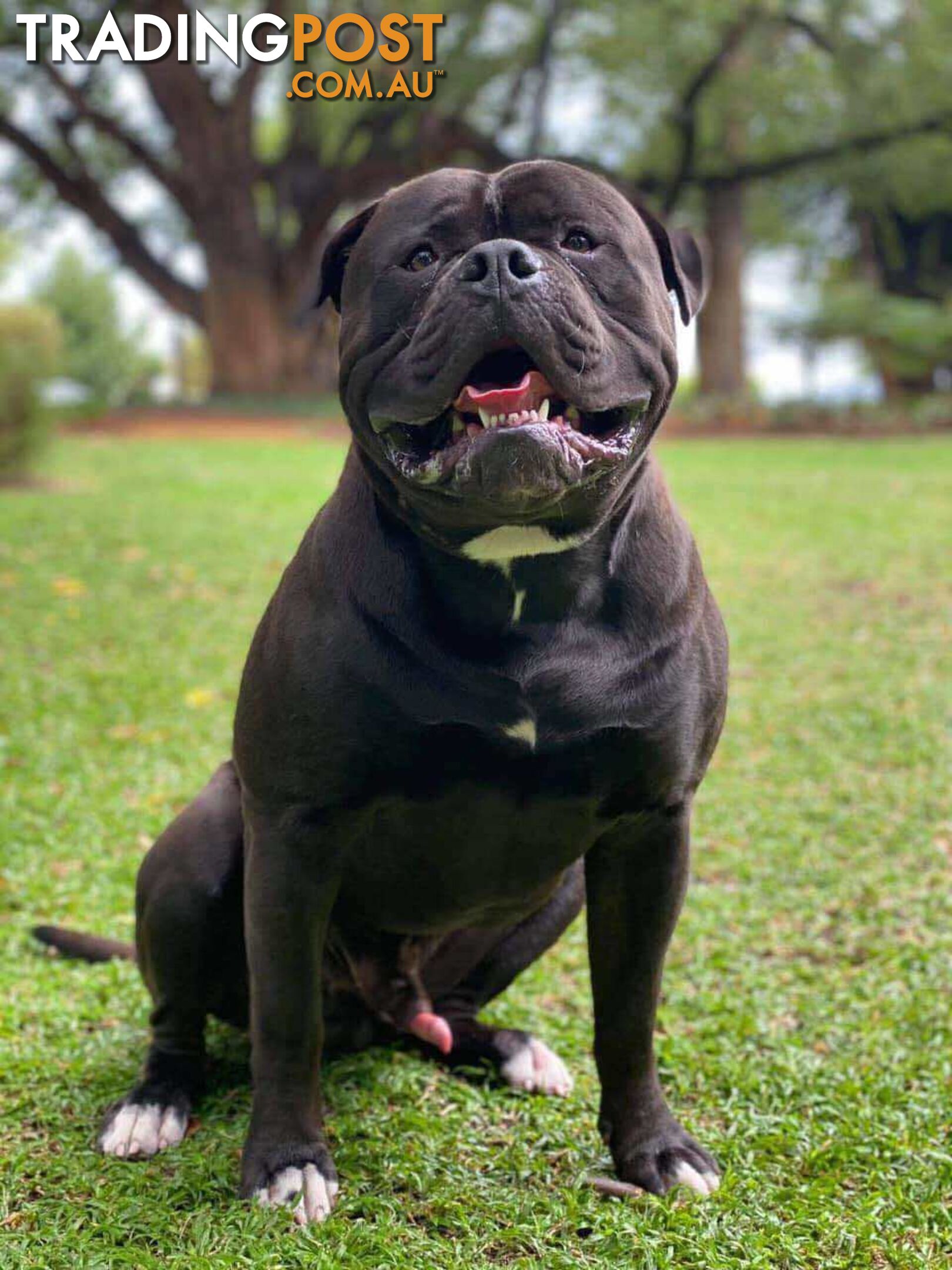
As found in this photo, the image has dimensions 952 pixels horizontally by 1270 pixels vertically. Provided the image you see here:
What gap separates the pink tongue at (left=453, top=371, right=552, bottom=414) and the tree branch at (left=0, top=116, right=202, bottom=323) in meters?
21.2

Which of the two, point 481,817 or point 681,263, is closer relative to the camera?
point 481,817

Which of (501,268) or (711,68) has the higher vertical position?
(711,68)

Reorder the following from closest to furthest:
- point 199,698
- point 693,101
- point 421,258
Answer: point 421,258, point 199,698, point 693,101

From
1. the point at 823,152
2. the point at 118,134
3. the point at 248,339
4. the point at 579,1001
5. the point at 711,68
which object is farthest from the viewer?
the point at 248,339

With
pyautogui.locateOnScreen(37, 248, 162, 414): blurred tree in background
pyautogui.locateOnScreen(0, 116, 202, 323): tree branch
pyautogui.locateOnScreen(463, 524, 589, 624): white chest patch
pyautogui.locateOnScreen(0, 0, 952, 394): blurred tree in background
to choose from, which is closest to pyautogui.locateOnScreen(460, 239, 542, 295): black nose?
pyautogui.locateOnScreen(463, 524, 589, 624): white chest patch

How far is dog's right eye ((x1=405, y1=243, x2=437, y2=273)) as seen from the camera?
7.94 ft

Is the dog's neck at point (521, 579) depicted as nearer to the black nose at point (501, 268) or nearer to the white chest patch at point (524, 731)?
the white chest patch at point (524, 731)

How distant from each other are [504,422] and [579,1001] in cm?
196

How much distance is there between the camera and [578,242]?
2396mm

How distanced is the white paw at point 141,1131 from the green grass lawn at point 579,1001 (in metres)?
0.04

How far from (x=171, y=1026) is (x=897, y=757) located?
11.2ft

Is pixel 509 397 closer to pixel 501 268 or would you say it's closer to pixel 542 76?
pixel 501 268

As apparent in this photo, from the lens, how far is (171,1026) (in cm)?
297

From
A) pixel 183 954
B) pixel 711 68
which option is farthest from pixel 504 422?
pixel 711 68
